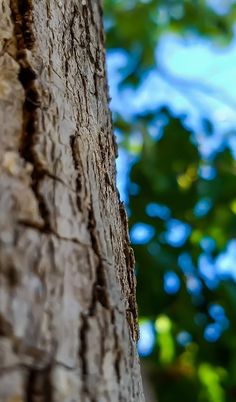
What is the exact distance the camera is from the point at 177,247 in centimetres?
264

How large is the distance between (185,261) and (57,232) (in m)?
2.03

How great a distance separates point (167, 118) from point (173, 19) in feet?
5.22

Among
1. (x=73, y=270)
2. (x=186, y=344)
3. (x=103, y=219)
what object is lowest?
(x=73, y=270)

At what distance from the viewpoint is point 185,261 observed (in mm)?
2631

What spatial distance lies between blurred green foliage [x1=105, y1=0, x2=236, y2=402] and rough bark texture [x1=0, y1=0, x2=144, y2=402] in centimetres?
161

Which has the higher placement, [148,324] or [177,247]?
[177,247]

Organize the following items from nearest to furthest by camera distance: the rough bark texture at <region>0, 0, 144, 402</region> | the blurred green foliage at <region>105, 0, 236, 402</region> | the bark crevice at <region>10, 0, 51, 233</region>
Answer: the rough bark texture at <region>0, 0, 144, 402</region> < the bark crevice at <region>10, 0, 51, 233</region> < the blurred green foliage at <region>105, 0, 236, 402</region>

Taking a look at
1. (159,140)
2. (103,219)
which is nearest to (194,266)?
(159,140)

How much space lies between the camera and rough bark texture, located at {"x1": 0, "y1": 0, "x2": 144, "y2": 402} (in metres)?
0.54

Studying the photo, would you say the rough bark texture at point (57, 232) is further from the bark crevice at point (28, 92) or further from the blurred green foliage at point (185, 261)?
the blurred green foliage at point (185, 261)

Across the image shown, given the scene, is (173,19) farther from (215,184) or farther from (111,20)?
(215,184)

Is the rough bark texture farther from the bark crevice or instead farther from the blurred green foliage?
the blurred green foliage

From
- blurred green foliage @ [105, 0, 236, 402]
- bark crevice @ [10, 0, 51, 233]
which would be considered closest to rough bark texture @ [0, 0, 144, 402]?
bark crevice @ [10, 0, 51, 233]

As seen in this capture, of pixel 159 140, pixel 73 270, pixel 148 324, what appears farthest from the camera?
pixel 159 140
